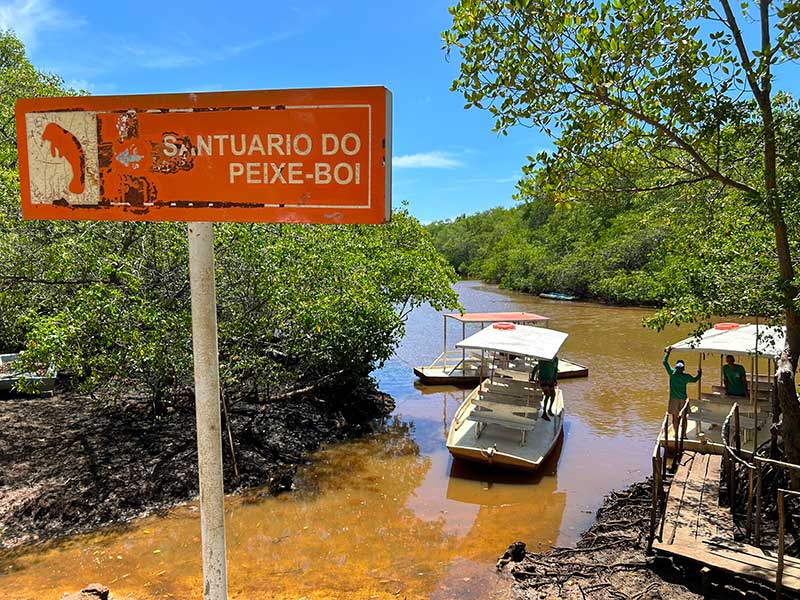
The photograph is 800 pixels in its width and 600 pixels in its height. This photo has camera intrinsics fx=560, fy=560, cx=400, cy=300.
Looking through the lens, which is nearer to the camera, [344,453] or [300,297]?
[300,297]

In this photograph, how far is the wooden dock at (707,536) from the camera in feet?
16.1

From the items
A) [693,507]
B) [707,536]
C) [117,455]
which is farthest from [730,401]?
[117,455]

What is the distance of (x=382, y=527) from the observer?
8266mm

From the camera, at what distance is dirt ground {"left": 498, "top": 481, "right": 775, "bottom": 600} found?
16.8 feet

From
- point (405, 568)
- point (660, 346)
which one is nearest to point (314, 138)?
point (405, 568)

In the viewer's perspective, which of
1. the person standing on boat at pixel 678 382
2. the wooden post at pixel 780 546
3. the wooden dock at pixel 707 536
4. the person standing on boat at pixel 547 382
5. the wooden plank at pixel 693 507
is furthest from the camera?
the person standing on boat at pixel 547 382

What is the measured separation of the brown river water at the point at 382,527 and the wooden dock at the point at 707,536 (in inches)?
69.8

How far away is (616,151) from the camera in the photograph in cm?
616

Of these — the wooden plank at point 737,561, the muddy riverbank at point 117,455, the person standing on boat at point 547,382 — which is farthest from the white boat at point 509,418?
the wooden plank at point 737,561

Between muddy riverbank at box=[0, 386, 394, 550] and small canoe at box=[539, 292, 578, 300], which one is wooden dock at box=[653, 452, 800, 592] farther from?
small canoe at box=[539, 292, 578, 300]

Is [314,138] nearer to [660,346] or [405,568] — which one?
[405,568]

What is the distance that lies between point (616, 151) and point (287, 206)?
4837mm

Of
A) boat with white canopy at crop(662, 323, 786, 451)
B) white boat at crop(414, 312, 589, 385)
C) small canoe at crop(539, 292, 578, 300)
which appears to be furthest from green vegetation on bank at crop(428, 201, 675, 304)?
boat with white canopy at crop(662, 323, 786, 451)

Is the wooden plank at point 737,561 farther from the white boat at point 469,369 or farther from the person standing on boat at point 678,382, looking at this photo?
the white boat at point 469,369
